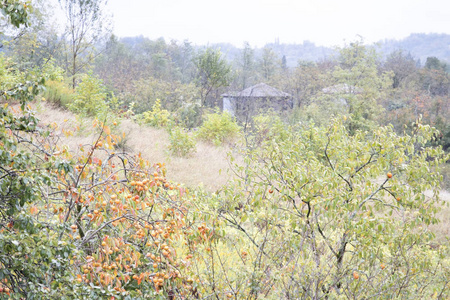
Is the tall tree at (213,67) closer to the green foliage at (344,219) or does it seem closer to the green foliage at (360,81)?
the green foliage at (360,81)

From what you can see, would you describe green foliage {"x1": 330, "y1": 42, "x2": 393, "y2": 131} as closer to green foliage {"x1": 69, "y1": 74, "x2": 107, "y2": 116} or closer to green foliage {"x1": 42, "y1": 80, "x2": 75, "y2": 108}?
green foliage {"x1": 69, "y1": 74, "x2": 107, "y2": 116}

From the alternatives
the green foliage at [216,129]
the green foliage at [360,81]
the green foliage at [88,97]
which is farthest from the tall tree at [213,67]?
the green foliage at [88,97]

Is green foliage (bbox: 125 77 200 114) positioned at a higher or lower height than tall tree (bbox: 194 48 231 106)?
lower

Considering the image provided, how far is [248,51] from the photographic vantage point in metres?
46.8

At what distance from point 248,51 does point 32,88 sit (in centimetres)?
4633

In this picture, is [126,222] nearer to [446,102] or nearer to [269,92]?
[269,92]

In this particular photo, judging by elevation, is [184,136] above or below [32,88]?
below

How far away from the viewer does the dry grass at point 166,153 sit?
8523 mm

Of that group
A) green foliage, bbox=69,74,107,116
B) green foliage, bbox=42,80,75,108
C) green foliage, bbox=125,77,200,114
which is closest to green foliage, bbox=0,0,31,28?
green foliage, bbox=69,74,107,116

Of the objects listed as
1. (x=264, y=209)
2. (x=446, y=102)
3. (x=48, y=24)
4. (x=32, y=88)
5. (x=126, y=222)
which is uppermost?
(x=48, y=24)

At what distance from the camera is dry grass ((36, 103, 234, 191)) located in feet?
28.0

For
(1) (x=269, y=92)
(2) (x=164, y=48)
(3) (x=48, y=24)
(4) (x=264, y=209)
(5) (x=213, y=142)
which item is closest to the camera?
(4) (x=264, y=209)

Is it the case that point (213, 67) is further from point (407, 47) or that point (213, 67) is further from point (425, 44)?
point (425, 44)

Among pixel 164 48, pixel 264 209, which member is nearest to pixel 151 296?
pixel 264 209
